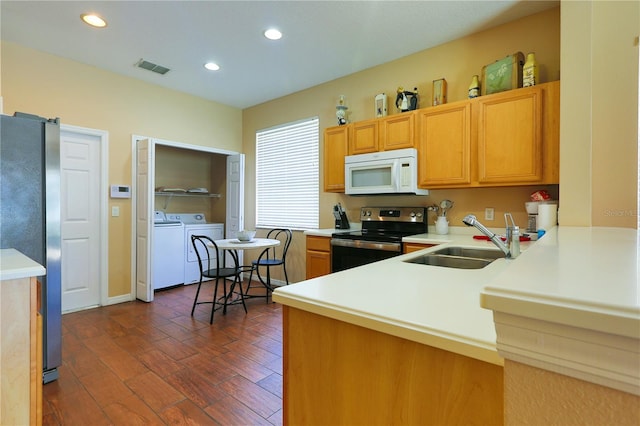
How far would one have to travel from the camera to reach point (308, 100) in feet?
14.3

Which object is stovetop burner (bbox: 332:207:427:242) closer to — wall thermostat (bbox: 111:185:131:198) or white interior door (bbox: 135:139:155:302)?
white interior door (bbox: 135:139:155:302)

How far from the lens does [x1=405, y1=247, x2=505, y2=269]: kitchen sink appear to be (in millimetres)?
1901

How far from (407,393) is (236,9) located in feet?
9.80

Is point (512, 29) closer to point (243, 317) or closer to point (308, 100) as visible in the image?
point (308, 100)

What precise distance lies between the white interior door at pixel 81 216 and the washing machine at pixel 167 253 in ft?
2.06

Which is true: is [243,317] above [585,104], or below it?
below

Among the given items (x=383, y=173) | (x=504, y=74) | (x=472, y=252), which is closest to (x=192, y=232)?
(x=383, y=173)

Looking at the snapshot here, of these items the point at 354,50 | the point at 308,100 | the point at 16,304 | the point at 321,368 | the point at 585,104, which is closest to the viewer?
the point at 321,368

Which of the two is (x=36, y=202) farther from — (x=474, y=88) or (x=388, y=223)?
(x=474, y=88)

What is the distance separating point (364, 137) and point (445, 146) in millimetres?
886

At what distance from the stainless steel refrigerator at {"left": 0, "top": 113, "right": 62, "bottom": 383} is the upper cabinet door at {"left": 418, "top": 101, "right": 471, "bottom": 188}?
2.92 m

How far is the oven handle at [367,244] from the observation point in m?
2.86

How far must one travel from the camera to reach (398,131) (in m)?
3.16

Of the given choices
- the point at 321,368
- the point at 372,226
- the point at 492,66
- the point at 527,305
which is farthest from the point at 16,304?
the point at 492,66
